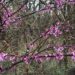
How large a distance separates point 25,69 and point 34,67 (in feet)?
1.34

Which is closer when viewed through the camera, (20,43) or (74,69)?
(20,43)

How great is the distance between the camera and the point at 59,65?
6996 millimetres

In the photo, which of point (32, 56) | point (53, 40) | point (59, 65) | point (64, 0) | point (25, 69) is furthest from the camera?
point (59, 65)

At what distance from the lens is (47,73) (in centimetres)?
662

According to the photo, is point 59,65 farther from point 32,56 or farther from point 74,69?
point 32,56

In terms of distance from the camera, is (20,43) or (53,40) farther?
(53,40)

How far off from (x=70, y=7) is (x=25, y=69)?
2.18 metres

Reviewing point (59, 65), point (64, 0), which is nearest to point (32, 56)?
point (64, 0)

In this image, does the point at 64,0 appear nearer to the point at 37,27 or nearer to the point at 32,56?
the point at 32,56

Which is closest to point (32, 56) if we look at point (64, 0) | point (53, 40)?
point (64, 0)

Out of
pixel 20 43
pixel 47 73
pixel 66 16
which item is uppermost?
pixel 66 16

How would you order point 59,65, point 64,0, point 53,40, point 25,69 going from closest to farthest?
point 64,0 → point 25,69 → point 53,40 → point 59,65

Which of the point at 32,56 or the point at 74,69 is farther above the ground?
the point at 32,56

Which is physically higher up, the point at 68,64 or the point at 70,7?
the point at 70,7
